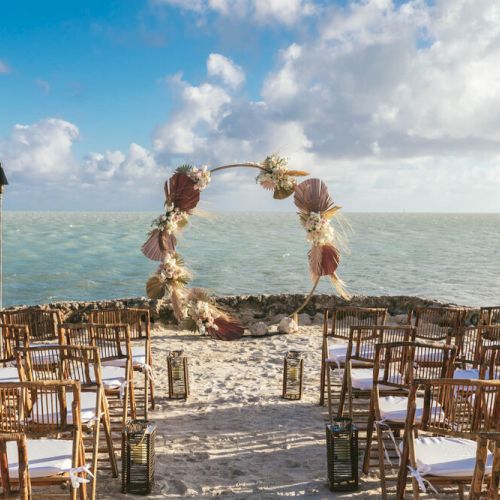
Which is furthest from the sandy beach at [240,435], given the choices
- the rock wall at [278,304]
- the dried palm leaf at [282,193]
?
the rock wall at [278,304]

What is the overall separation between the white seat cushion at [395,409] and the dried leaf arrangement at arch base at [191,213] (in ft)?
11.4

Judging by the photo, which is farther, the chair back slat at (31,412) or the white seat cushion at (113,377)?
the white seat cushion at (113,377)

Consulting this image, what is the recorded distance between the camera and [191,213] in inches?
290

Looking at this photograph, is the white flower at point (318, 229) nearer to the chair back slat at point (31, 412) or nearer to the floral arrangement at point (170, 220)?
the floral arrangement at point (170, 220)

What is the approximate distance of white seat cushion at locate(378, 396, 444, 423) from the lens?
3.60m

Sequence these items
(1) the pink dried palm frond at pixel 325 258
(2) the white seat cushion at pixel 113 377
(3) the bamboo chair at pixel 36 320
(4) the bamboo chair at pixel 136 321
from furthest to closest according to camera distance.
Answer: (1) the pink dried palm frond at pixel 325 258
(3) the bamboo chair at pixel 36 320
(4) the bamboo chair at pixel 136 321
(2) the white seat cushion at pixel 113 377

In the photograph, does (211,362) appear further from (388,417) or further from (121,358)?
(388,417)

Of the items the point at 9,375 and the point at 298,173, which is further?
the point at 298,173

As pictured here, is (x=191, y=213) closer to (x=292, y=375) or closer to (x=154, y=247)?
(x=154, y=247)

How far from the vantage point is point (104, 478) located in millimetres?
4016

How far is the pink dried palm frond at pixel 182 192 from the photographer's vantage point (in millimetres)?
7266

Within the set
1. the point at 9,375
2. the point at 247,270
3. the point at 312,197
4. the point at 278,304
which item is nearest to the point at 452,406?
the point at 9,375

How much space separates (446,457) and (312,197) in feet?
15.6

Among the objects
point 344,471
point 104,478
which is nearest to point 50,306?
point 104,478
